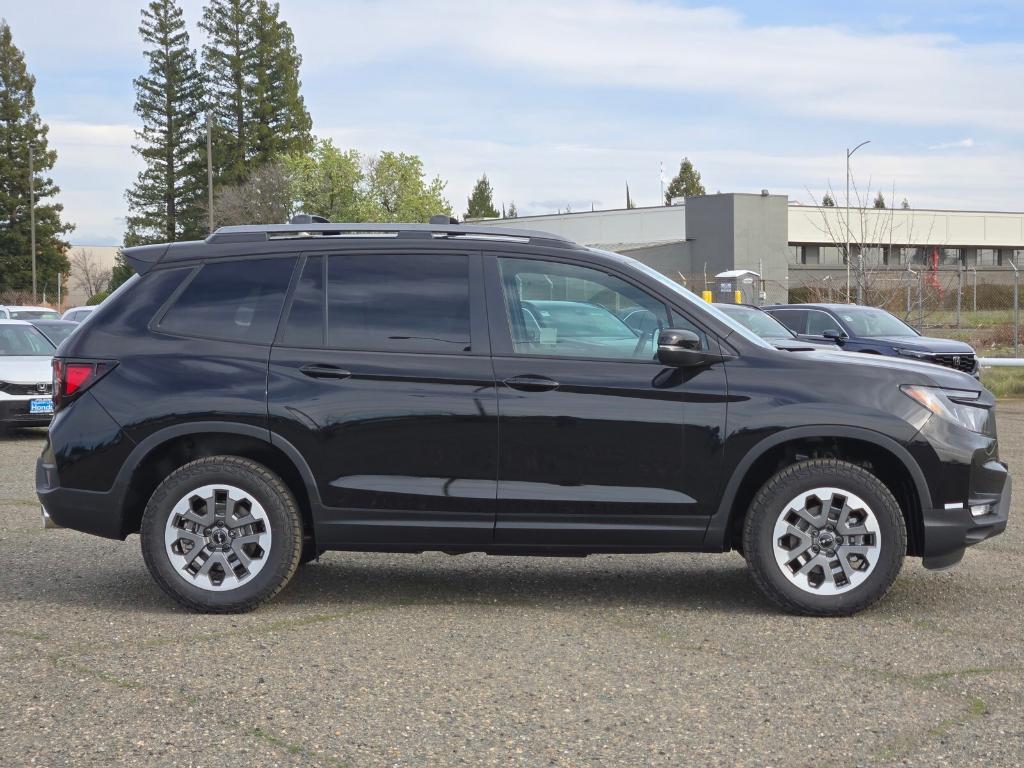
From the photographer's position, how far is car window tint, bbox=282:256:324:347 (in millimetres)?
6152

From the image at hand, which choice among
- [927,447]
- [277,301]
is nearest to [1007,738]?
[927,447]

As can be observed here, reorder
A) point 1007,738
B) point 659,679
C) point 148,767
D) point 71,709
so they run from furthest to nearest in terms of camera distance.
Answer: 1. point 659,679
2. point 71,709
3. point 1007,738
4. point 148,767

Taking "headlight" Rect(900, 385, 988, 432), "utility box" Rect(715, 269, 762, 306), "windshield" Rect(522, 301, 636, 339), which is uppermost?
"utility box" Rect(715, 269, 762, 306)

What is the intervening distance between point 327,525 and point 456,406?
851mm

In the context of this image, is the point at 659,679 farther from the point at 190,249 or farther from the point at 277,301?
the point at 190,249

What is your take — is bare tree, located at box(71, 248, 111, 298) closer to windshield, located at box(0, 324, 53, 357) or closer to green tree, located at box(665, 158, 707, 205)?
green tree, located at box(665, 158, 707, 205)

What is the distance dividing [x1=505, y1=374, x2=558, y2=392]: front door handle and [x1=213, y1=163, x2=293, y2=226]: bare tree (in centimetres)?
6832

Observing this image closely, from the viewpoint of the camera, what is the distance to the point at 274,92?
78.9 m

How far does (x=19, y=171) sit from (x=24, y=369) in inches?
2773

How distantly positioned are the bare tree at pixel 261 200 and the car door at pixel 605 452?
224 ft

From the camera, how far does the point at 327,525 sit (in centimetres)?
606

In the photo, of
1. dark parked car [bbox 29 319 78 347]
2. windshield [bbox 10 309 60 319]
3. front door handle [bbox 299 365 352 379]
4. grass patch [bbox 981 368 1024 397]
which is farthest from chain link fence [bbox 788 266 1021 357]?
windshield [bbox 10 309 60 319]

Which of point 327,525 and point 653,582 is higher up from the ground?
point 327,525

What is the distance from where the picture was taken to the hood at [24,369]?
14.9 meters
